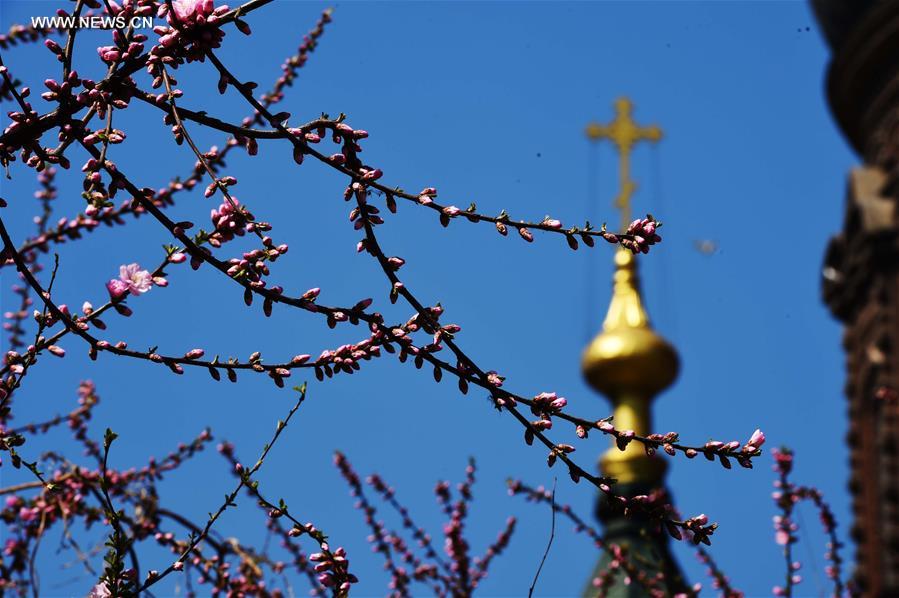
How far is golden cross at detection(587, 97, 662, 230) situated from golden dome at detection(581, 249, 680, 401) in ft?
5.24

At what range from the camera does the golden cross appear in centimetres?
3997

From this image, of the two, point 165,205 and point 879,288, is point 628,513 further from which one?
point 879,288

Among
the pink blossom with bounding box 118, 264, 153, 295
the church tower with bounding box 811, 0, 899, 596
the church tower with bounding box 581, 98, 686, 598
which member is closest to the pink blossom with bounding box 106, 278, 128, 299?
the pink blossom with bounding box 118, 264, 153, 295

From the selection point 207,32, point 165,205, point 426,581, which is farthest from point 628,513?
point 426,581

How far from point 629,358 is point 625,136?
6.50 meters

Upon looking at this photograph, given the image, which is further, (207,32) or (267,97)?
(267,97)

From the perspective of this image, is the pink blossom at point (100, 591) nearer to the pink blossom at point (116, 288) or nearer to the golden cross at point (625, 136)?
the pink blossom at point (116, 288)

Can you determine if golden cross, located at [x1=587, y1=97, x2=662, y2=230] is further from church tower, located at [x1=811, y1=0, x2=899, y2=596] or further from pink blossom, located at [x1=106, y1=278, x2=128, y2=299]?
pink blossom, located at [x1=106, y1=278, x2=128, y2=299]

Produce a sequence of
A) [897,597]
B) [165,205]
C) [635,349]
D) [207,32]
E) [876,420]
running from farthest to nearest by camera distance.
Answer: [635,349]
[876,420]
[897,597]
[165,205]
[207,32]

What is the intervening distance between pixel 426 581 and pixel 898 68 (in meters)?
18.9

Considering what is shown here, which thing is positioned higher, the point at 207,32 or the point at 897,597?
the point at 897,597

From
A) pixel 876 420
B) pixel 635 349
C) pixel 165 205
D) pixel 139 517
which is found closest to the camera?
pixel 165 205

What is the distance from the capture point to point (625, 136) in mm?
39969

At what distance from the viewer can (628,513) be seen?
292cm
